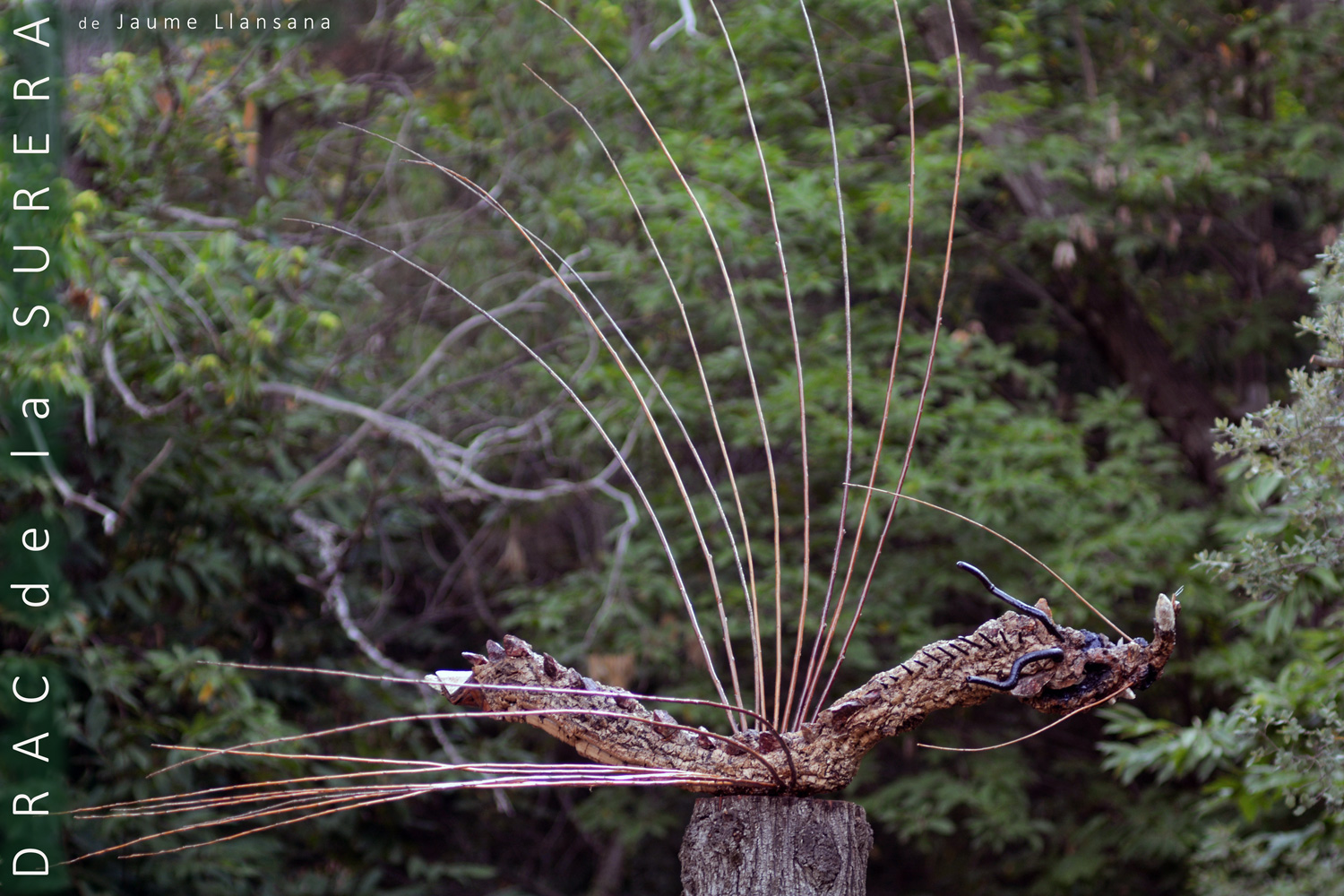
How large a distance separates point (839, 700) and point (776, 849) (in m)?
0.16

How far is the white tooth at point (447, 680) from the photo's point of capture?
112 centimetres

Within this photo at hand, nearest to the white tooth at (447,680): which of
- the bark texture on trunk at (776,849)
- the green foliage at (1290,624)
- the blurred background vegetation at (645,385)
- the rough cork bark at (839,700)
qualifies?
the rough cork bark at (839,700)

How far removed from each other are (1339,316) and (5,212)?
9.35ft

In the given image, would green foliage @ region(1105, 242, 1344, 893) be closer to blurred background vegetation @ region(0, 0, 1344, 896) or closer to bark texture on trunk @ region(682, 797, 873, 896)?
blurred background vegetation @ region(0, 0, 1344, 896)

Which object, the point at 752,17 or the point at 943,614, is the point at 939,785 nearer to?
the point at 943,614

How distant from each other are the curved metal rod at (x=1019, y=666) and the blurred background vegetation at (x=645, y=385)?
1576 mm

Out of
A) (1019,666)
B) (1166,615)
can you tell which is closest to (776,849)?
(1019,666)

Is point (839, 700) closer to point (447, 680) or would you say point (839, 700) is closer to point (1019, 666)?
point (1019, 666)

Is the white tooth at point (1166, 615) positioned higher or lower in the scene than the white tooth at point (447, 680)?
higher

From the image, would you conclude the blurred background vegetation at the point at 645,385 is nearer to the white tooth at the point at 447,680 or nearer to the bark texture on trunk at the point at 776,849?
the bark texture on trunk at the point at 776,849

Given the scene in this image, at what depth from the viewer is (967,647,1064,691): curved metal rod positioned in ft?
3.64

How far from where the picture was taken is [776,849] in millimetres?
1123

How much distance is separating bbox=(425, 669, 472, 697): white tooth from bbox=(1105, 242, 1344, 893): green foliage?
108 cm

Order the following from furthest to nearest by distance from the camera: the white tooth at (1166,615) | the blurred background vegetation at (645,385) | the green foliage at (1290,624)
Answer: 1. the blurred background vegetation at (645,385)
2. the green foliage at (1290,624)
3. the white tooth at (1166,615)
